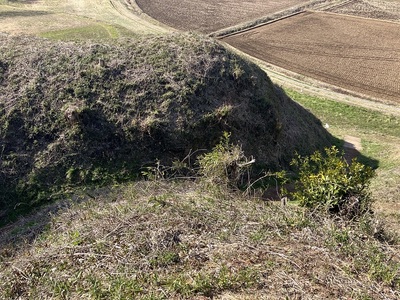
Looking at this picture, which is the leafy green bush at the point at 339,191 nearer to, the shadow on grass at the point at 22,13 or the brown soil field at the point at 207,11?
the brown soil field at the point at 207,11

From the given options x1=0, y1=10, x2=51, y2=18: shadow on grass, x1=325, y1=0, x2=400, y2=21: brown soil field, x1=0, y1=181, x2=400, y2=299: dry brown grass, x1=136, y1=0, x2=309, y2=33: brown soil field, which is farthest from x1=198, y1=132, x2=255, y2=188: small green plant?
x1=325, y1=0, x2=400, y2=21: brown soil field

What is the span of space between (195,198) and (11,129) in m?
8.86

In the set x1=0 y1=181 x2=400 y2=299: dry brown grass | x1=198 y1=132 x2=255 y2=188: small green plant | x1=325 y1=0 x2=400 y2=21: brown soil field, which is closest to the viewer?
x1=0 y1=181 x2=400 y2=299: dry brown grass

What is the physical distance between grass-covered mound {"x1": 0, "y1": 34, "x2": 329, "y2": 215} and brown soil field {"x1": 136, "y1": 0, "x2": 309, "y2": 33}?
28415mm

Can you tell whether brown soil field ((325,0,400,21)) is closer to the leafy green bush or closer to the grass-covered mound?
the grass-covered mound

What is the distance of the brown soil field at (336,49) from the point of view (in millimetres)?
33531

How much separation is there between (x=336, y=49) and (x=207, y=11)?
1979 cm

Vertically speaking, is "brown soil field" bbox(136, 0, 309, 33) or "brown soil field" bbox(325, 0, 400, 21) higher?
"brown soil field" bbox(325, 0, 400, 21)

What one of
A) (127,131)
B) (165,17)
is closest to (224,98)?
(127,131)

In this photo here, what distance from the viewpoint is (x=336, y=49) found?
40094 millimetres

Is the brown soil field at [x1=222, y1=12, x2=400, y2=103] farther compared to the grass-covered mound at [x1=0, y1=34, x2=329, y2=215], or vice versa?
the brown soil field at [x1=222, y1=12, x2=400, y2=103]

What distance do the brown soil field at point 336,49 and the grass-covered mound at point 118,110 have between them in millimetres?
17317

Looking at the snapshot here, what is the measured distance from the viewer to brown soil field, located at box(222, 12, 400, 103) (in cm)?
3353

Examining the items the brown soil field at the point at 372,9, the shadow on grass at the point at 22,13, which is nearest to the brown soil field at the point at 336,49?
the brown soil field at the point at 372,9
